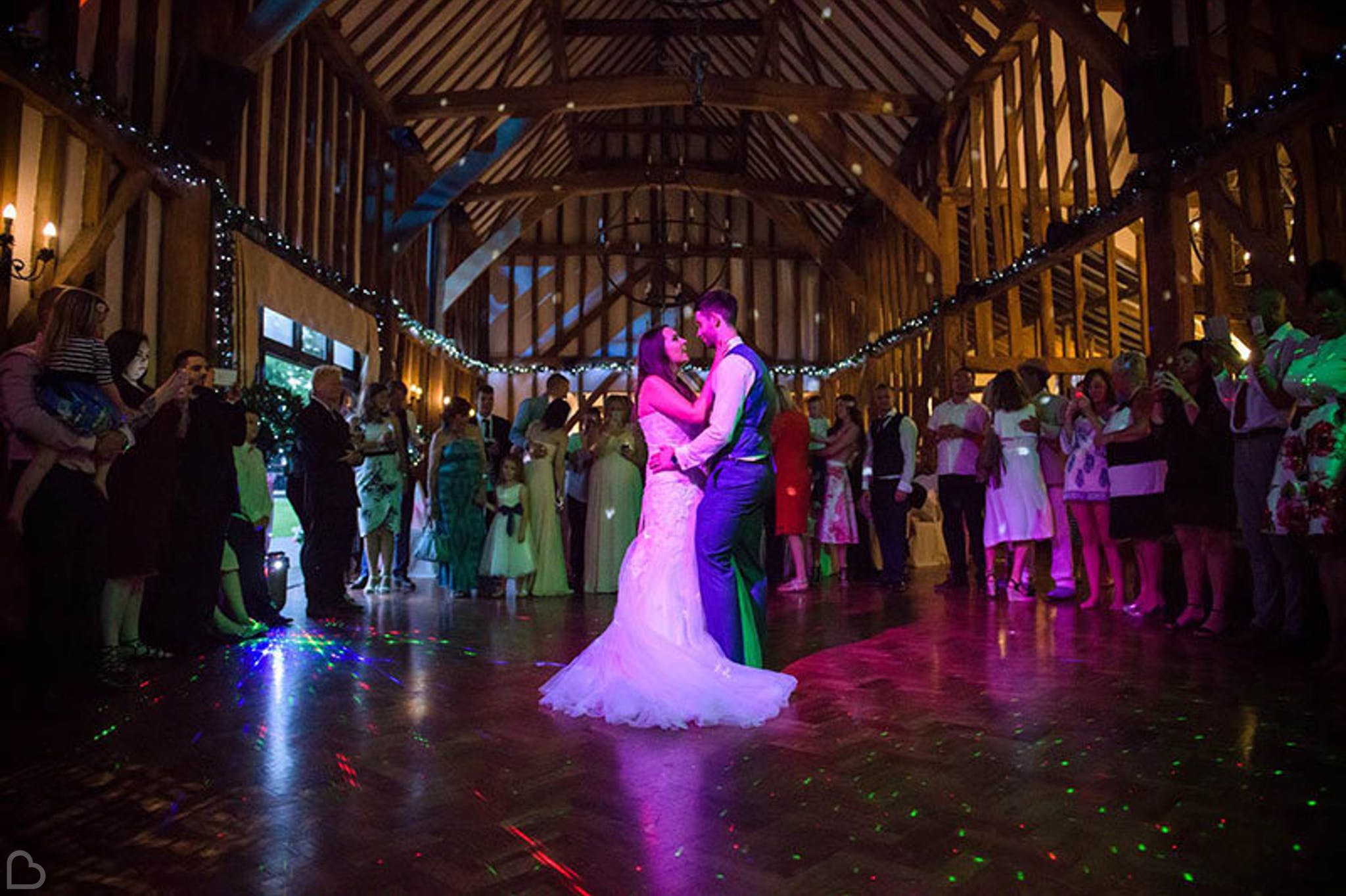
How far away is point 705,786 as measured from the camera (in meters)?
1.98

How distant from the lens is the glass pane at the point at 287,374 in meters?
7.89

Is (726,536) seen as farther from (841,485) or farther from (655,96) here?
(655,96)

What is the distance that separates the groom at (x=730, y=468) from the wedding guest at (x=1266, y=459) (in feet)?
6.20

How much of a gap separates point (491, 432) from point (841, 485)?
2.80 meters


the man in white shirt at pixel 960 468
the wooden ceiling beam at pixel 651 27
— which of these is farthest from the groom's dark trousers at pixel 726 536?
the wooden ceiling beam at pixel 651 27

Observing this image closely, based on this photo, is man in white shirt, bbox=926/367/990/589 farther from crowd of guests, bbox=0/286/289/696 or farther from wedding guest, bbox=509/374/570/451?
crowd of guests, bbox=0/286/289/696

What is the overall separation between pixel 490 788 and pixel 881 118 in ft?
38.3

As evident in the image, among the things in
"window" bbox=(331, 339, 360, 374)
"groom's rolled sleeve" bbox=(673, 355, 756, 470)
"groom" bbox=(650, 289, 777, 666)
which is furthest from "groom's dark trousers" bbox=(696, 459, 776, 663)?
"window" bbox=(331, 339, 360, 374)

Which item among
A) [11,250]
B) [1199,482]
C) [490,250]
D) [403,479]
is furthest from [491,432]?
[490,250]

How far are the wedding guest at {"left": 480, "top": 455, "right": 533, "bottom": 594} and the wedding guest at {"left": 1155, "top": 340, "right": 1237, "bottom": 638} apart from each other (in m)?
3.91

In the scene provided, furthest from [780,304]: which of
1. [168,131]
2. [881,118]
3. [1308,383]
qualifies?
[1308,383]

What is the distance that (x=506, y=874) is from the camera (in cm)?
151

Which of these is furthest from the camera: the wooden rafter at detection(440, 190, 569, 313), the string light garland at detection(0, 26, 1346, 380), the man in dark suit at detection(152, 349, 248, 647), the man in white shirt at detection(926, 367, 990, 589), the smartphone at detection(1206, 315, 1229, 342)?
the wooden rafter at detection(440, 190, 569, 313)

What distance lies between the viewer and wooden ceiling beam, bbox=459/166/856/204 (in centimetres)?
1213
